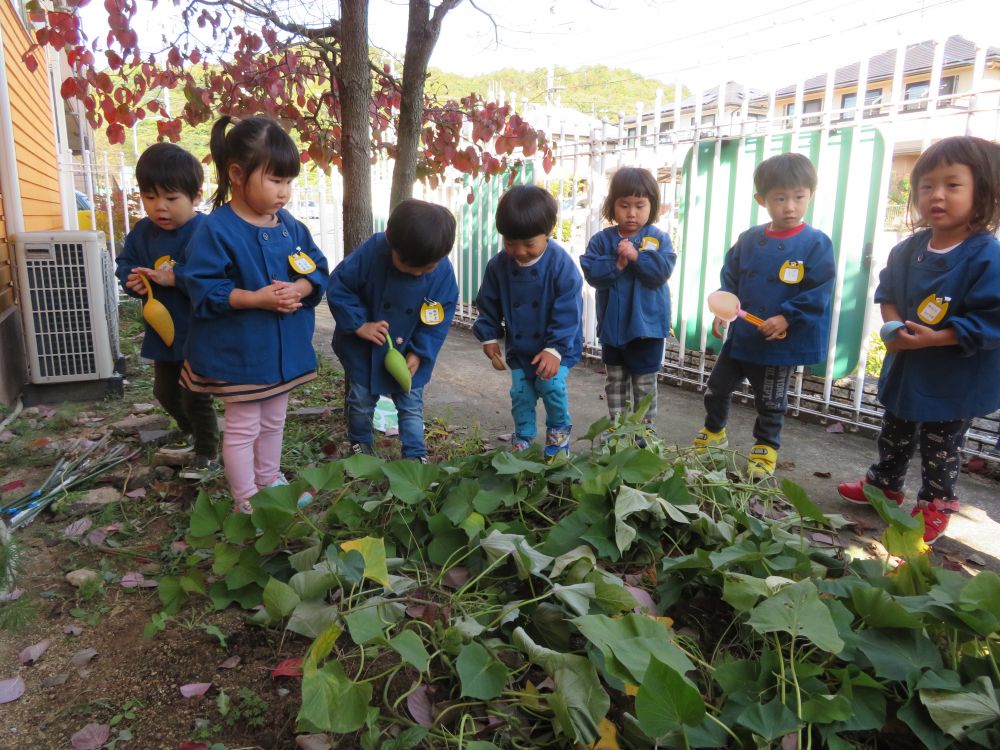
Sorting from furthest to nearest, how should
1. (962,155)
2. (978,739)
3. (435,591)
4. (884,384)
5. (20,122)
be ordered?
(20,122), (884,384), (962,155), (435,591), (978,739)

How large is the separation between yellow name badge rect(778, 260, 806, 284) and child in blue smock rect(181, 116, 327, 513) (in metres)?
2.11

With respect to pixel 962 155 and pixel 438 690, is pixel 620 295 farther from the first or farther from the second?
pixel 438 690

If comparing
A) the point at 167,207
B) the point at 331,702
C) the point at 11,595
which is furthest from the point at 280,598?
the point at 167,207

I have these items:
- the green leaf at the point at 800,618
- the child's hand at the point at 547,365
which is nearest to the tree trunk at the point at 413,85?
the child's hand at the point at 547,365

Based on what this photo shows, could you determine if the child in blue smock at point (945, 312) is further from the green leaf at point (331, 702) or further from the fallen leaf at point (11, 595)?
the fallen leaf at point (11, 595)

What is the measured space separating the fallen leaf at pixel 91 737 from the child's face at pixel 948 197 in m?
3.16

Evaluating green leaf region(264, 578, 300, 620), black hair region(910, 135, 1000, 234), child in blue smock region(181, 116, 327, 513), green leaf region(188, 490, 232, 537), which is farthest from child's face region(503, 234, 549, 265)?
green leaf region(264, 578, 300, 620)

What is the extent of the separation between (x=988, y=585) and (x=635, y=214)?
2342mm

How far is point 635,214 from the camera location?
11.1 feet

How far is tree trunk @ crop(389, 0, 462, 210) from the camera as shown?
12.0ft

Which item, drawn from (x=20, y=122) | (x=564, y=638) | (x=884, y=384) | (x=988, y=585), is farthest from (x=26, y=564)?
(x=20, y=122)

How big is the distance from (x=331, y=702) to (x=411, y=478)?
848mm

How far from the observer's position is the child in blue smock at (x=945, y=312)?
2.52 metres

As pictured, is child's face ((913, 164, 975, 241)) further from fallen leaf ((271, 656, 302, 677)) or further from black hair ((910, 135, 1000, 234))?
fallen leaf ((271, 656, 302, 677))
